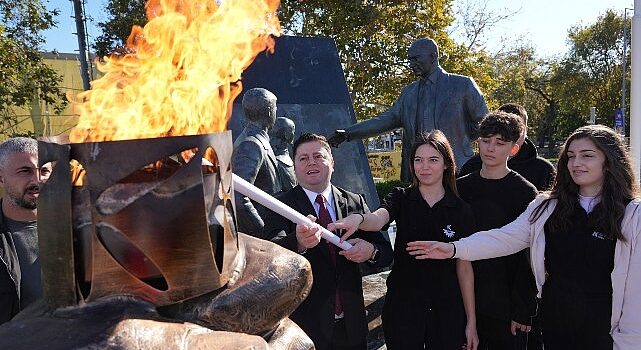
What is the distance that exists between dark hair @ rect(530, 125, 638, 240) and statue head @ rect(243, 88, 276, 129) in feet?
5.72

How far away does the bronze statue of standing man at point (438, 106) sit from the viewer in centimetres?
508

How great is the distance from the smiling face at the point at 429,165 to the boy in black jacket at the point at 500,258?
0.45 meters

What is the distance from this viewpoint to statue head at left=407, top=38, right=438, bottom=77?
5.09 m

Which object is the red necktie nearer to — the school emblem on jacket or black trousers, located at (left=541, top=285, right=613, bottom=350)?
the school emblem on jacket

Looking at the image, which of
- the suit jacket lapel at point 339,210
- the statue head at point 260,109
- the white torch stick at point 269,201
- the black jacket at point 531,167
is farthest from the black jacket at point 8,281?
the black jacket at point 531,167

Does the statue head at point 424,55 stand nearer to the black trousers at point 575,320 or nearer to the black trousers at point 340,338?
the black trousers at point 575,320

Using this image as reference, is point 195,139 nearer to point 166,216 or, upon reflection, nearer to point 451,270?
Answer: point 166,216

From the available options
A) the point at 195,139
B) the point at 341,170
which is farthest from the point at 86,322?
the point at 341,170

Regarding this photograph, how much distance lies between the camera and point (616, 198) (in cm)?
254

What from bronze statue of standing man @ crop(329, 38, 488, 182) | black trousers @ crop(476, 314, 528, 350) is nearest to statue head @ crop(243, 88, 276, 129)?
bronze statue of standing man @ crop(329, 38, 488, 182)

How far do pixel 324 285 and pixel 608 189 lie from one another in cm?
142

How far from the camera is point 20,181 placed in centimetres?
253

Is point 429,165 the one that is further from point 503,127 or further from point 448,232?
point 503,127

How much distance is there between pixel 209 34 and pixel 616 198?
196cm
